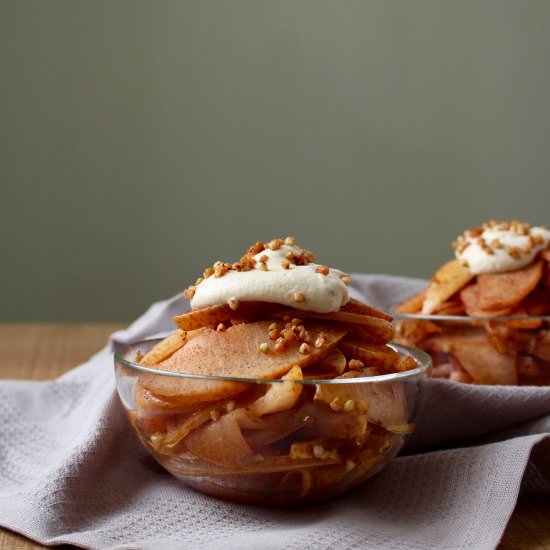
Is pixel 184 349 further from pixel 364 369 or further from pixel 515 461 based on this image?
pixel 515 461

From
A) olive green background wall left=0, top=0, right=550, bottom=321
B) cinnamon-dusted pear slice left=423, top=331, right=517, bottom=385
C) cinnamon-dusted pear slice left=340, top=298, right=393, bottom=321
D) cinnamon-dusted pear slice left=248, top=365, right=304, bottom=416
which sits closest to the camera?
cinnamon-dusted pear slice left=248, top=365, right=304, bottom=416

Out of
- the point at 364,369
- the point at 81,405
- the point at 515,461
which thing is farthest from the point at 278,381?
the point at 81,405

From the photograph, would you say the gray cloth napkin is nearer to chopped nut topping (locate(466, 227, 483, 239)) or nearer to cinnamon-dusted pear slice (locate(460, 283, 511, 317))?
cinnamon-dusted pear slice (locate(460, 283, 511, 317))

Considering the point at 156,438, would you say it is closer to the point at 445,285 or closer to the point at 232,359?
the point at 232,359

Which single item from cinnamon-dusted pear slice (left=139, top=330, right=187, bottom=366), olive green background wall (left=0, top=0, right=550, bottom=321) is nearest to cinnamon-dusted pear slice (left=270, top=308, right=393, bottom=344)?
cinnamon-dusted pear slice (left=139, top=330, right=187, bottom=366)

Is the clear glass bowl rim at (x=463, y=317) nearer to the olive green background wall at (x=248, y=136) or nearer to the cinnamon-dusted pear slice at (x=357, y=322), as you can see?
the cinnamon-dusted pear slice at (x=357, y=322)

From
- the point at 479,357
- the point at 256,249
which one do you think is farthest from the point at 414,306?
the point at 256,249

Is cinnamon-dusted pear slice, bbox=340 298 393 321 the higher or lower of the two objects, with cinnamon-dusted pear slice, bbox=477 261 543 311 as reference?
higher

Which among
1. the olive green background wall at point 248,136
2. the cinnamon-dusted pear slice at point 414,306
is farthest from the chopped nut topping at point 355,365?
the olive green background wall at point 248,136
